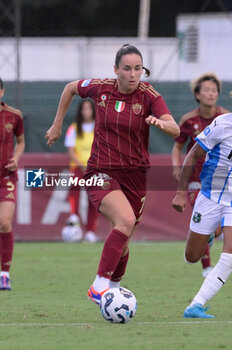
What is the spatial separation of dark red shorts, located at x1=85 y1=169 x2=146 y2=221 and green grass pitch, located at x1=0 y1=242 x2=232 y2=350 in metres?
0.90

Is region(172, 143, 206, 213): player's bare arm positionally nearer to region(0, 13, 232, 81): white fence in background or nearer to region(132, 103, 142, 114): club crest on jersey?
region(132, 103, 142, 114): club crest on jersey

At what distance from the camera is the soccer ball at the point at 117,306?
21.3 feet

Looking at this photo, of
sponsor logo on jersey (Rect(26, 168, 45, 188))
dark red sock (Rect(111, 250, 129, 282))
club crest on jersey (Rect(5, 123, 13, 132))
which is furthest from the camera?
club crest on jersey (Rect(5, 123, 13, 132))

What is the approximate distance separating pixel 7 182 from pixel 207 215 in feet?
9.20

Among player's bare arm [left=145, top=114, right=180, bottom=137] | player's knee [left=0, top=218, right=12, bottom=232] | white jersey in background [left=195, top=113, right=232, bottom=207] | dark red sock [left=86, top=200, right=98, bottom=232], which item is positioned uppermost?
player's bare arm [left=145, top=114, right=180, bottom=137]

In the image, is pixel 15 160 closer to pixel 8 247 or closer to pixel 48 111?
pixel 8 247

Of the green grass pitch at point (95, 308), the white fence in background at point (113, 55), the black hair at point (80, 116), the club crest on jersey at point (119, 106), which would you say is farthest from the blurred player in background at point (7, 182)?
the white fence in background at point (113, 55)

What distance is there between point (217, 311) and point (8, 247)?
2733 millimetres

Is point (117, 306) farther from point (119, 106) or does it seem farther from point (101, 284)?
point (119, 106)

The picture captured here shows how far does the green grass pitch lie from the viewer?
Result: 5805 millimetres

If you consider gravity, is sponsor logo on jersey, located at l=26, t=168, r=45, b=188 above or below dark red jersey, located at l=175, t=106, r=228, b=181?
below

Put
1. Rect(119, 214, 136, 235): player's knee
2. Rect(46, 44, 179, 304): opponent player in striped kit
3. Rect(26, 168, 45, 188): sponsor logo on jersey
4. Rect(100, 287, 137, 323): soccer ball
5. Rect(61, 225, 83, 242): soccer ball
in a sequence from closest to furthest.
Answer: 1. Rect(100, 287, 137, 323): soccer ball
2. Rect(119, 214, 136, 235): player's knee
3. Rect(46, 44, 179, 304): opponent player in striped kit
4. Rect(26, 168, 45, 188): sponsor logo on jersey
5. Rect(61, 225, 83, 242): soccer ball

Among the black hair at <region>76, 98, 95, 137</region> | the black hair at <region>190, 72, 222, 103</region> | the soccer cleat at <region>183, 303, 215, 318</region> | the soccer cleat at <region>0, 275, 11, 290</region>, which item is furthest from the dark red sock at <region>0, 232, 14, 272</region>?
the black hair at <region>76, 98, 95, 137</region>

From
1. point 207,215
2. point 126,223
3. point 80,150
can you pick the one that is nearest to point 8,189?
point 126,223
